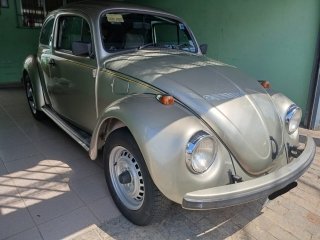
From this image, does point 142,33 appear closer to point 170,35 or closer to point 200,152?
point 170,35

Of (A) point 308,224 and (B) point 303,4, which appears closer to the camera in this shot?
(A) point 308,224

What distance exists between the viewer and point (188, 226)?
2.17 metres

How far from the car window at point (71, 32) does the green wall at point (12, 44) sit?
4.33m

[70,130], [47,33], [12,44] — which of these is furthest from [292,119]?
[12,44]

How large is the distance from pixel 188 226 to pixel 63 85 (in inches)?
86.2

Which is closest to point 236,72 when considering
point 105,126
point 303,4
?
point 105,126

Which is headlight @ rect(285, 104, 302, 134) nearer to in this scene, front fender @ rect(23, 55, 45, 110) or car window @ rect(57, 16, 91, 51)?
car window @ rect(57, 16, 91, 51)

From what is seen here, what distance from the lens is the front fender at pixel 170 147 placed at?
171 centimetres

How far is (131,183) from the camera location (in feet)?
7.16

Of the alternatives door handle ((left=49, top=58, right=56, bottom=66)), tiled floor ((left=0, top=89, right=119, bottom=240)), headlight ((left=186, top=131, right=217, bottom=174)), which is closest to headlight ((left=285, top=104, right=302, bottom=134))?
headlight ((left=186, top=131, right=217, bottom=174))

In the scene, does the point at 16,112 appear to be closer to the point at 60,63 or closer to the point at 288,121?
the point at 60,63

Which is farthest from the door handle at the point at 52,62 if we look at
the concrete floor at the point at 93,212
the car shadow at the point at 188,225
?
the car shadow at the point at 188,225

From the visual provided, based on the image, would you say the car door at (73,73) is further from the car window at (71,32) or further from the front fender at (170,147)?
the front fender at (170,147)

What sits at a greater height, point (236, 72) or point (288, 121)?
point (236, 72)
